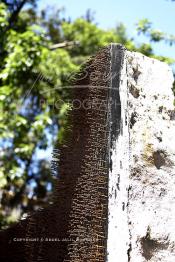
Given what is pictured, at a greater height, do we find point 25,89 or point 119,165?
point 25,89

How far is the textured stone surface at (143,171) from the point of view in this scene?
3287 millimetres

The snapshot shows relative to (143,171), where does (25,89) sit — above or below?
above

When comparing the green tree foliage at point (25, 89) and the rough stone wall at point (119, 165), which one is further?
the green tree foliage at point (25, 89)

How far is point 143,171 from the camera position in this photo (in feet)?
11.4

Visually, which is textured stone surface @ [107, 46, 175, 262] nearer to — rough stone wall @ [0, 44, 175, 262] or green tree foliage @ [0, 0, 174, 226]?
rough stone wall @ [0, 44, 175, 262]

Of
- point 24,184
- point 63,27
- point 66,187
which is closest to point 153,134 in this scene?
point 66,187

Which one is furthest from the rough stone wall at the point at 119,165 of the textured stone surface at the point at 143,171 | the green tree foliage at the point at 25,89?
the green tree foliage at the point at 25,89

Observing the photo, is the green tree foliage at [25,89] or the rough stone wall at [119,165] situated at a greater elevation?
the green tree foliage at [25,89]

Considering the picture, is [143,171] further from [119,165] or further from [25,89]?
[25,89]

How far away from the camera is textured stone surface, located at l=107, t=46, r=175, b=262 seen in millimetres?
3287

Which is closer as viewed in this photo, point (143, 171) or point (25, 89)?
point (143, 171)

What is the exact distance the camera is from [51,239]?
4352mm

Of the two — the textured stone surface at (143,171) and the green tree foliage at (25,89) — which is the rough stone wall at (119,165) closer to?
the textured stone surface at (143,171)

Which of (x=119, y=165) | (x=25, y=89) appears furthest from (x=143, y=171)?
(x=25, y=89)
